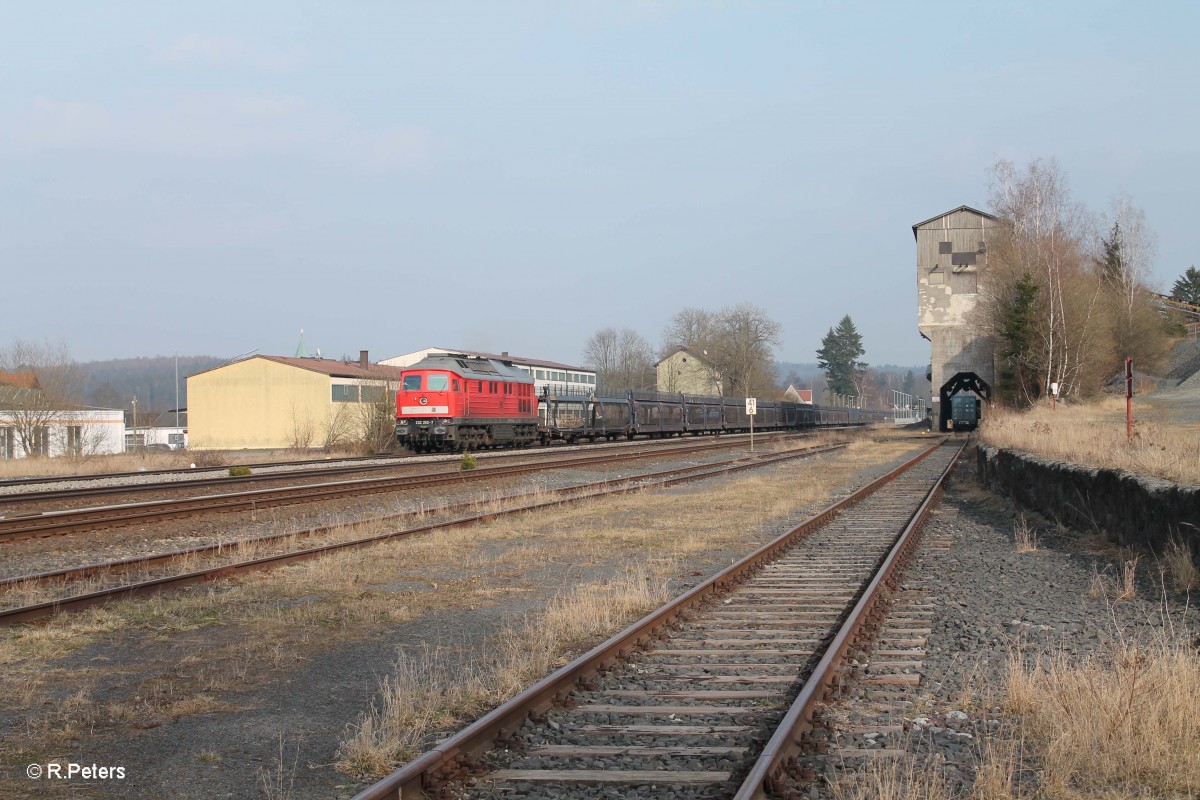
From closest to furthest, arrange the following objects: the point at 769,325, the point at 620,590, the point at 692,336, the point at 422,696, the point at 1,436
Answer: the point at 422,696, the point at 620,590, the point at 1,436, the point at 769,325, the point at 692,336

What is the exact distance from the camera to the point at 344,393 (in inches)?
2793

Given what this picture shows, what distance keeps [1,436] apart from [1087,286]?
53042 millimetres

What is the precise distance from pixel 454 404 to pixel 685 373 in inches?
3388

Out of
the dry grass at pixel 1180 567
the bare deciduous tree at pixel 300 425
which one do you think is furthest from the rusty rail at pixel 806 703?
the bare deciduous tree at pixel 300 425

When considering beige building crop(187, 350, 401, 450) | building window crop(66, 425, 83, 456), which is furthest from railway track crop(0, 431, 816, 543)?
beige building crop(187, 350, 401, 450)

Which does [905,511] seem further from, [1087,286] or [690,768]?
[1087,286]

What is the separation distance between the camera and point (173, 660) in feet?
23.8

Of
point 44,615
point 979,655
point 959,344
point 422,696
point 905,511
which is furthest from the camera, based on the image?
point 959,344

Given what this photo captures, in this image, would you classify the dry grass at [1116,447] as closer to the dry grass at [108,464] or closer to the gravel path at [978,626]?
the gravel path at [978,626]

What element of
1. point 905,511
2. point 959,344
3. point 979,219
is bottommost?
point 905,511

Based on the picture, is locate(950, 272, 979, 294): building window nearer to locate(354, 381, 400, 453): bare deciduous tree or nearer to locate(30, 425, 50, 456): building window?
locate(354, 381, 400, 453): bare deciduous tree

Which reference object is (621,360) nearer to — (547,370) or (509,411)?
(547,370)

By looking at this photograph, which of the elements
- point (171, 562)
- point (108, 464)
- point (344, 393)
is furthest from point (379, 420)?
point (344, 393)

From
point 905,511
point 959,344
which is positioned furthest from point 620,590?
point 959,344
